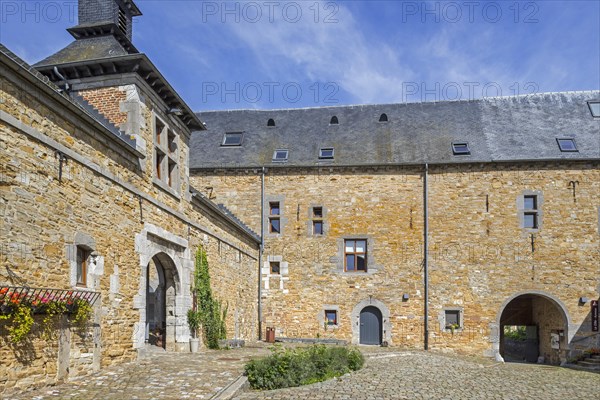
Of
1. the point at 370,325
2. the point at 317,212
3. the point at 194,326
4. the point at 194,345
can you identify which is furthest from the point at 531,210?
the point at 194,345

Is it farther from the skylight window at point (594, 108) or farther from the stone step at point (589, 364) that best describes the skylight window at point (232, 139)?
the stone step at point (589, 364)

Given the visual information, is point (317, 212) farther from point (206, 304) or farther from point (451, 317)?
point (206, 304)

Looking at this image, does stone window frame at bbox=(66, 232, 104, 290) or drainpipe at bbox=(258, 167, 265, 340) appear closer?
stone window frame at bbox=(66, 232, 104, 290)

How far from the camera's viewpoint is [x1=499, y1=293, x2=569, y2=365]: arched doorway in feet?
60.3

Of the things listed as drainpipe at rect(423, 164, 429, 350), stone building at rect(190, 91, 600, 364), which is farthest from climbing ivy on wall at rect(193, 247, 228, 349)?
drainpipe at rect(423, 164, 429, 350)

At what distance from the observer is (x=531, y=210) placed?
1850 cm

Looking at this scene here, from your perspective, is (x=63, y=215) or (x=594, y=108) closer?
(x=63, y=215)

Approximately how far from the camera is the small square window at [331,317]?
62.0ft

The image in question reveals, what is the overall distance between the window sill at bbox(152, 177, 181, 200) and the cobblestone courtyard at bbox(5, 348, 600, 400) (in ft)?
10.7

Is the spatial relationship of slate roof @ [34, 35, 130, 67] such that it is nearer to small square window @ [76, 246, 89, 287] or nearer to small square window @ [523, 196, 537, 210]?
small square window @ [76, 246, 89, 287]

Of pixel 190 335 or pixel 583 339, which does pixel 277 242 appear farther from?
pixel 583 339

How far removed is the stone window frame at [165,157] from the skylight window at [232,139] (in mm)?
8593

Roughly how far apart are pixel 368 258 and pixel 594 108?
1008 centimetres

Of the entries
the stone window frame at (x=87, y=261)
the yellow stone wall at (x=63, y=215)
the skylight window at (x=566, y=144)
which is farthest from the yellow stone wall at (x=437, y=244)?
the stone window frame at (x=87, y=261)
